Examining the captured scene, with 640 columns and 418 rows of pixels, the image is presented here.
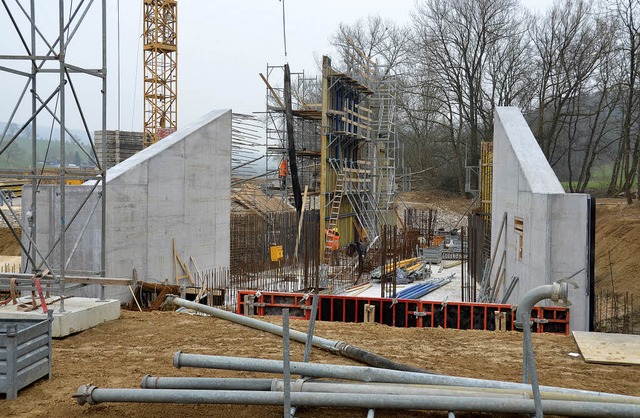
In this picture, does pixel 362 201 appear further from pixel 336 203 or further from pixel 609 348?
pixel 609 348

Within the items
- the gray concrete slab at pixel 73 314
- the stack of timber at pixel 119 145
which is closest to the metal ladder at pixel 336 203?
the stack of timber at pixel 119 145

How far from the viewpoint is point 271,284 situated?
21.9 m

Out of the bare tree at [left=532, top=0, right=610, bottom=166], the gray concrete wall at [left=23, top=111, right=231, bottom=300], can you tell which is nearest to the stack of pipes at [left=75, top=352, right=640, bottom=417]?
the gray concrete wall at [left=23, top=111, right=231, bottom=300]

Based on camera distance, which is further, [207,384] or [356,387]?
[207,384]

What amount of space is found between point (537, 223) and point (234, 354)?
777 cm

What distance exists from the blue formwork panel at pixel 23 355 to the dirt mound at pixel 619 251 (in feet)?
51.7

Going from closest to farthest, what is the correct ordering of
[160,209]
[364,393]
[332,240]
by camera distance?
[364,393], [160,209], [332,240]

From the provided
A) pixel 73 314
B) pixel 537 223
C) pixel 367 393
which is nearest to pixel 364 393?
pixel 367 393

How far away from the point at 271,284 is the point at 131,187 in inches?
253

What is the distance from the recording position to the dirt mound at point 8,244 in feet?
94.5

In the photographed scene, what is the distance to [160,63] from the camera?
46312mm

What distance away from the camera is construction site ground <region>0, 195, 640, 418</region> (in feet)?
20.7

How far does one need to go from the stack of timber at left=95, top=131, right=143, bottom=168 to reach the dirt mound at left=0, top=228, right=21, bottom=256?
437 inches

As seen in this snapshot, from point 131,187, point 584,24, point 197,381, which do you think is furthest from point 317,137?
point 197,381
